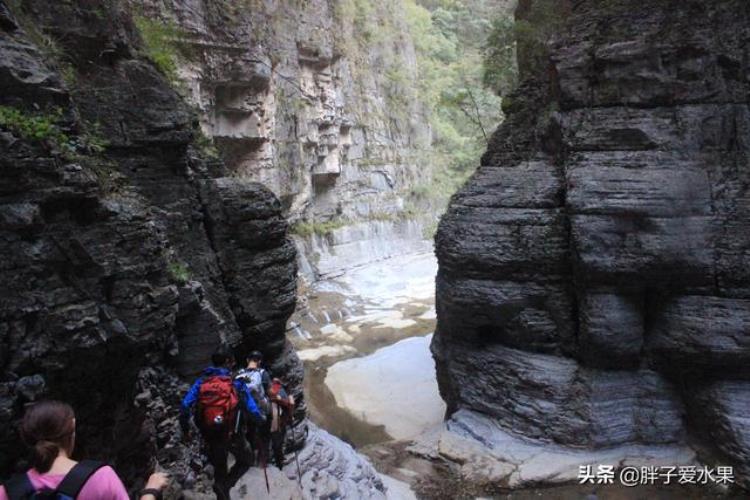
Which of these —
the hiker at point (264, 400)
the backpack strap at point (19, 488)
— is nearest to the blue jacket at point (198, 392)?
the hiker at point (264, 400)

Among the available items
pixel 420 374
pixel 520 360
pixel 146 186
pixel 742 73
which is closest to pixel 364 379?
pixel 420 374

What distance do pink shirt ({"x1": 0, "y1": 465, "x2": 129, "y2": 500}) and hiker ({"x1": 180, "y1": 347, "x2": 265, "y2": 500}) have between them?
3018 mm

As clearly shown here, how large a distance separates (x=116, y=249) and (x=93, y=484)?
11.6 feet

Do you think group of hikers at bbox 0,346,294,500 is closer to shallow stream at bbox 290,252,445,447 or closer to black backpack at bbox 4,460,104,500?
black backpack at bbox 4,460,104,500

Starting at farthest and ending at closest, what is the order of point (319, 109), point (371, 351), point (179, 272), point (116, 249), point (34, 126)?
point (319, 109) → point (371, 351) → point (179, 272) → point (116, 249) → point (34, 126)

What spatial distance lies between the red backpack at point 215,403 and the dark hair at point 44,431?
9.98 feet

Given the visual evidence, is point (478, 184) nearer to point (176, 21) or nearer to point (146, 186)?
point (146, 186)

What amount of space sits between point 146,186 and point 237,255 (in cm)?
188

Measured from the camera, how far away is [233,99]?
2277 cm

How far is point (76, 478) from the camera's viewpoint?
2777mm

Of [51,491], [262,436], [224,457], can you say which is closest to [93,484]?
[51,491]

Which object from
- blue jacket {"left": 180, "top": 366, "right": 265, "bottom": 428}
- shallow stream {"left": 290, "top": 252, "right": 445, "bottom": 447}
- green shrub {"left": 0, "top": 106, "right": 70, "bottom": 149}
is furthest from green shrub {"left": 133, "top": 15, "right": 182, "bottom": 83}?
shallow stream {"left": 290, "top": 252, "right": 445, "bottom": 447}

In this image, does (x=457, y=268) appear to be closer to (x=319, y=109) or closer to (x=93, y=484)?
(x=93, y=484)

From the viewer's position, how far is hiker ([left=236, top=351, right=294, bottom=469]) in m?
6.56
